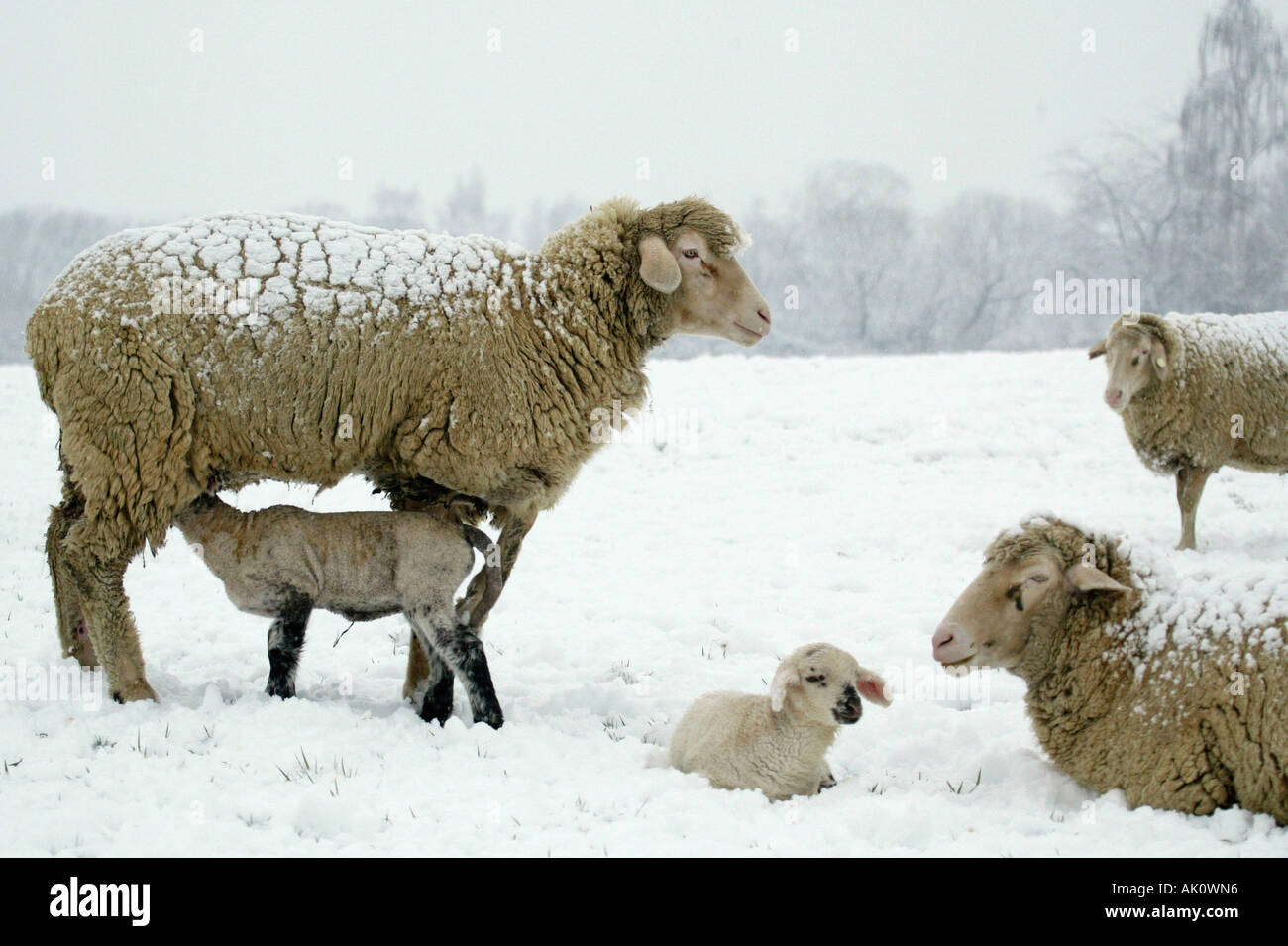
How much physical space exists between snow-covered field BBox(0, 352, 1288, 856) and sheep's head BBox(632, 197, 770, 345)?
197 cm

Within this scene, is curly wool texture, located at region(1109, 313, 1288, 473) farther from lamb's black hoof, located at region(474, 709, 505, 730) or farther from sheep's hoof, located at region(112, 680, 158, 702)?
sheep's hoof, located at region(112, 680, 158, 702)

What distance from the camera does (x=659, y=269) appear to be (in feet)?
18.2

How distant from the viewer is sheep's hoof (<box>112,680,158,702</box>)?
5172mm

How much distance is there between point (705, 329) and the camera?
5.95m

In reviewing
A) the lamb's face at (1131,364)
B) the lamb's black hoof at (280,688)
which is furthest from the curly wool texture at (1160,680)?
the lamb's face at (1131,364)

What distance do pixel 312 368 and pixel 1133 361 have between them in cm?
714

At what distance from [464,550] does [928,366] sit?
1306cm

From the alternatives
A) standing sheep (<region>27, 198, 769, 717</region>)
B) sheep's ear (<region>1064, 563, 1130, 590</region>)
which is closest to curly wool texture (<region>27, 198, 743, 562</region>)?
standing sheep (<region>27, 198, 769, 717</region>)

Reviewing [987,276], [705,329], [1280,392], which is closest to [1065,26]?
[987,276]

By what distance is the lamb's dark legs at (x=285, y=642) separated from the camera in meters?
5.16

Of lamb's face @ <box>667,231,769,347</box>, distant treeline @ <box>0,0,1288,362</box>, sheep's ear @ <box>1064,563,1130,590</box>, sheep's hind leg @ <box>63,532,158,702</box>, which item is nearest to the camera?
sheep's ear @ <box>1064,563,1130,590</box>

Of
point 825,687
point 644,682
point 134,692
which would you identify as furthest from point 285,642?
point 825,687

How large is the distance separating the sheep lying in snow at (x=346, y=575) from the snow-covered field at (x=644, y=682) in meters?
0.26
